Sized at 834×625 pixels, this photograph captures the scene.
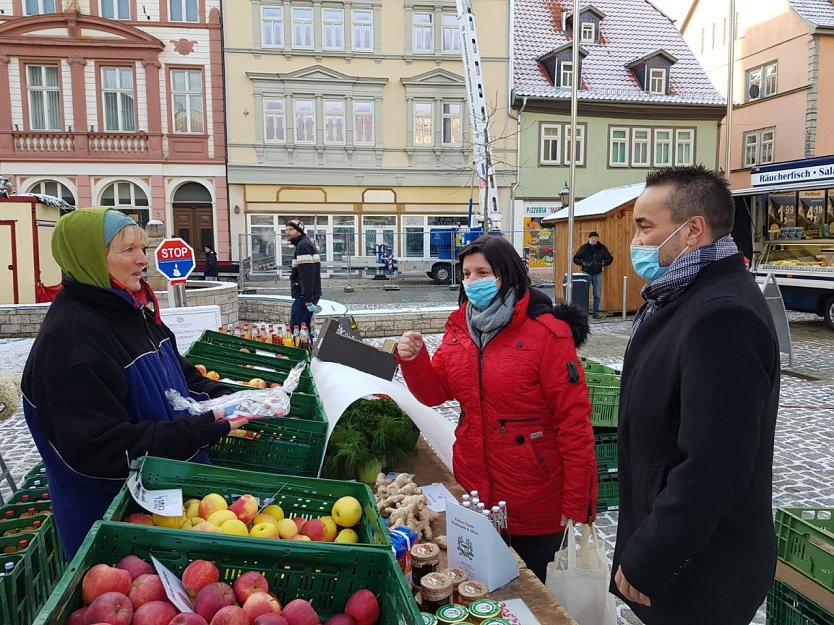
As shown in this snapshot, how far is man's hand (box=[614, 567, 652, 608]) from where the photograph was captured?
5.86 feet

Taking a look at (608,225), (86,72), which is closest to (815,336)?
(608,225)

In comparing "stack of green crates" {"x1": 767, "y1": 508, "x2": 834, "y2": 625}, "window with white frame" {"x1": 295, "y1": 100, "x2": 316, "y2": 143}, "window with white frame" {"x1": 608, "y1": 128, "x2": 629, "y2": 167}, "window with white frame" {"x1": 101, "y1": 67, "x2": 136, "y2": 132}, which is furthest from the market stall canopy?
"window with white frame" {"x1": 101, "y1": 67, "x2": 136, "y2": 132}

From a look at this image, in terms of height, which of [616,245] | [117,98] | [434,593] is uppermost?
[117,98]

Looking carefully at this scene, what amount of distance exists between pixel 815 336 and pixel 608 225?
4.94 meters

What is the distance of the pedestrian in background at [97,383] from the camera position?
2.02m

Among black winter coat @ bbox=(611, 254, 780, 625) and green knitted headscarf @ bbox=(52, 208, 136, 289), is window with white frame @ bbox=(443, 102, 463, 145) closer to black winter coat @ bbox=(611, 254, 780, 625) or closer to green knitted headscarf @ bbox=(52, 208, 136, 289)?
green knitted headscarf @ bbox=(52, 208, 136, 289)

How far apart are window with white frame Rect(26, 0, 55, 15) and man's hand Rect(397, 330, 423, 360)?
91.6ft

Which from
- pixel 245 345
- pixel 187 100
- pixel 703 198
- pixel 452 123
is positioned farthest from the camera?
pixel 452 123

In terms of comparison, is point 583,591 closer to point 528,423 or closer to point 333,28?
point 528,423

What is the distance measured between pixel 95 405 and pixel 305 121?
25903mm

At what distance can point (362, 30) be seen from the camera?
26531 millimetres

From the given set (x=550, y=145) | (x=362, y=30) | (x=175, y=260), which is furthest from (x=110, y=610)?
(x=362, y=30)

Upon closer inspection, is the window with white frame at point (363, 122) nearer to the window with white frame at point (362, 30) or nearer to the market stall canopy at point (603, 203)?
the window with white frame at point (362, 30)

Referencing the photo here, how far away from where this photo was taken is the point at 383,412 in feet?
12.5
